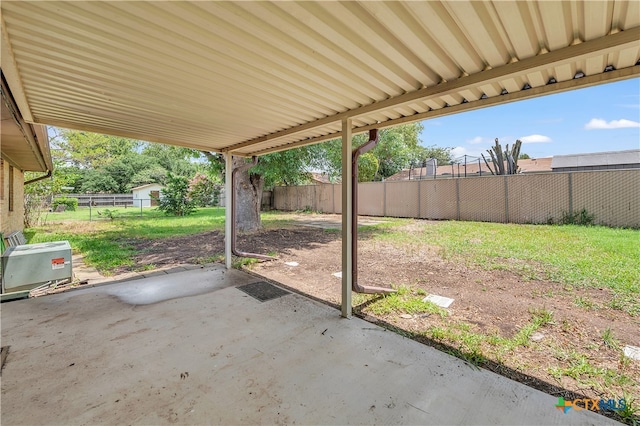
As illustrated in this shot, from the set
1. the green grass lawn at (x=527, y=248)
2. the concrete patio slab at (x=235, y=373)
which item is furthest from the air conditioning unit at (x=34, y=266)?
the green grass lawn at (x=527, y=248)

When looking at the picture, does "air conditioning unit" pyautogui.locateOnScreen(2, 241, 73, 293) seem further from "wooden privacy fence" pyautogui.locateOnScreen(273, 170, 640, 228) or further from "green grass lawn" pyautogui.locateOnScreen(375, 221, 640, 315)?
"wooden privacy fence" pyautogui.locateOnScreen(273, 170, 640, 228)

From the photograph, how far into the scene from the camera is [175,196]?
531 inches

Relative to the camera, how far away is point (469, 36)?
1522mm

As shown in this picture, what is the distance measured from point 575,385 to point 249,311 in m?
2.62

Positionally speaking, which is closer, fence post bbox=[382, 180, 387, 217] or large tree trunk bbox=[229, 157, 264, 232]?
large tree trunk bbox=[229, 157, 264, 232]

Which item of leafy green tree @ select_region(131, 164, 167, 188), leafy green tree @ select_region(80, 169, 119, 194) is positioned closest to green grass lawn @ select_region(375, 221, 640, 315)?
leafy green tree @ select_region(131, 164, 167, 188)

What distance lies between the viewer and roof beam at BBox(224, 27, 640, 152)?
4.63 ft

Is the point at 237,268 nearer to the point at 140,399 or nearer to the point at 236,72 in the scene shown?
the point at 140,399

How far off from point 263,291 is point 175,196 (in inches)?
469

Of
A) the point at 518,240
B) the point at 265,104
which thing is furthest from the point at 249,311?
the point at 518,240

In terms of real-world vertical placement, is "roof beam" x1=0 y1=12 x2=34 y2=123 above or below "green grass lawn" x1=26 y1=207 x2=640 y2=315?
above

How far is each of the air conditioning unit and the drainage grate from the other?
7.52 ft

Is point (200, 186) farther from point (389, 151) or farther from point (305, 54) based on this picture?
point (305, 54)

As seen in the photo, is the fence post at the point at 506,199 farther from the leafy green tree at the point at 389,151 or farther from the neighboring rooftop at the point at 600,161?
the neighboring rooftop at the point at 600,161
